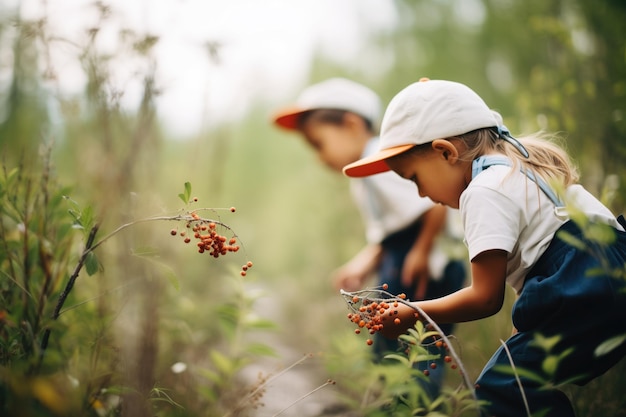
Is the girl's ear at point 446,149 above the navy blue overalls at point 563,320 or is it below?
above

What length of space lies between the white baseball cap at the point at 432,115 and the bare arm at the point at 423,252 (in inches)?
37.3

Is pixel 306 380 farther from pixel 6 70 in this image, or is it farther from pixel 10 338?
pixel 6 70

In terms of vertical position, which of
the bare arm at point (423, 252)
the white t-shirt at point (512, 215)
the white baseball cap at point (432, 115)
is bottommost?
the bare arm at point (423, 252)

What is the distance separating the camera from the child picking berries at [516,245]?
1131 millimetres

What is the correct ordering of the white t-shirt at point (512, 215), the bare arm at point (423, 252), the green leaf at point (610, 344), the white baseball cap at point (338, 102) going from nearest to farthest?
the green leaf at point (610, 344) < the white t-shirt at point (512, 215) < the bare arm at point (423, 252) < the white baseball cap at point (338, 102)

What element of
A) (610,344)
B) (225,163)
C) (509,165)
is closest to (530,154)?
(509,165)

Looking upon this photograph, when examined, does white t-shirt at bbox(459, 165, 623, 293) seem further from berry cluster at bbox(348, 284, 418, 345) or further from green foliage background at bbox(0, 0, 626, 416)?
green foliage background at bbox(0, 0, 626, 416)

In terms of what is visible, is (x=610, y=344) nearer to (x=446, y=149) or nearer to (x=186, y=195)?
(x=446, y=149)

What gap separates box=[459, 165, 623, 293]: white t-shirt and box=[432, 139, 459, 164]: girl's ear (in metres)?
0.11

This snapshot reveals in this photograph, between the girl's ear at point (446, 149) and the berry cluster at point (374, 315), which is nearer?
the berry cluster at point (374, 315)

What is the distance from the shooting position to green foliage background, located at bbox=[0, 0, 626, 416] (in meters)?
1.74

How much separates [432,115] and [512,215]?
337 millimetres

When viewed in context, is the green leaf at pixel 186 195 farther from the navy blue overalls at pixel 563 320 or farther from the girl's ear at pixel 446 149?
the navy blue overalls at pixel 563 320

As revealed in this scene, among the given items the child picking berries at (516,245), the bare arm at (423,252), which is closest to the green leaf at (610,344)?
the child picking berries at (516,245)
